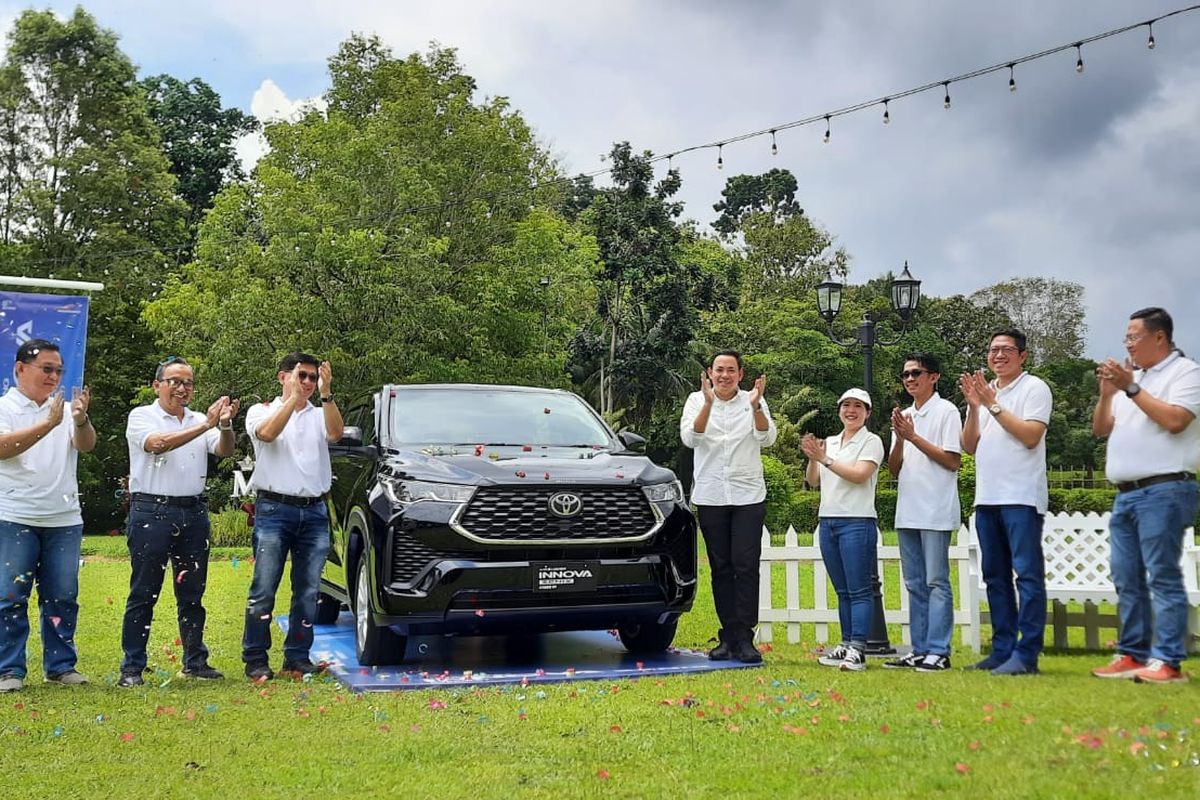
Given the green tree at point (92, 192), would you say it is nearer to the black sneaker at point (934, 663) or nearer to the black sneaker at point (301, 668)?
the black sneaker at point (301, 668)

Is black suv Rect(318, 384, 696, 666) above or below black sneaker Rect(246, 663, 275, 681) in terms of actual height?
above

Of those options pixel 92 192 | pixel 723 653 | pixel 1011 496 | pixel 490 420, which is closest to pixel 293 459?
pixel 490 420

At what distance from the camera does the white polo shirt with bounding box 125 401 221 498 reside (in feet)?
22.8

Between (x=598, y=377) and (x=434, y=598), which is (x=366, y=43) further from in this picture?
(x=434, y=598)

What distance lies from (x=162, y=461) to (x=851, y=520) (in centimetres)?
430

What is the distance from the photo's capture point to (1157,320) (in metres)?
6.20

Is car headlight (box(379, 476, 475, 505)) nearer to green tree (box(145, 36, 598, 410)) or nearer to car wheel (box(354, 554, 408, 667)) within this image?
car wheel (box(354, 554, 408, 667))

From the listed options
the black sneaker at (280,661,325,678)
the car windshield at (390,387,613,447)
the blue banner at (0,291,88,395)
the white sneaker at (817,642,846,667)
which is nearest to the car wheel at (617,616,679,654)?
the white sneaker at (817,642,846,667)

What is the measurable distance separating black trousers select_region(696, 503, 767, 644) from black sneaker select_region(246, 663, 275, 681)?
2.86 metres

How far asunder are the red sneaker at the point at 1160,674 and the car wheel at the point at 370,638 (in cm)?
430

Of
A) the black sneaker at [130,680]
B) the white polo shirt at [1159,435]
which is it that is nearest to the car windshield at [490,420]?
the black sneaker at [130,680]

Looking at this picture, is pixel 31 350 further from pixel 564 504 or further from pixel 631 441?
pixel 631 441

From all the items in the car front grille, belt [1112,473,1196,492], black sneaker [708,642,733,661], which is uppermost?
belt [1112,473,1196,492]

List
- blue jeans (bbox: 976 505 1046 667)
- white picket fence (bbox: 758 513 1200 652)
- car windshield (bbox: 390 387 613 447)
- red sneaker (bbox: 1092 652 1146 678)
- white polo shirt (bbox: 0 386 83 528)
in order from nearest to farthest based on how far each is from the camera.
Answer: red sneaker (bbox: 1092 652 1146 678) → blue jeans (bbox: 976 505 1046 667) → white polo shirt (bbox: 0 386 83 528) → car windshield (bbox: 390 387 613 447) → white picket fence (bbox: 758 513 1200 652)
